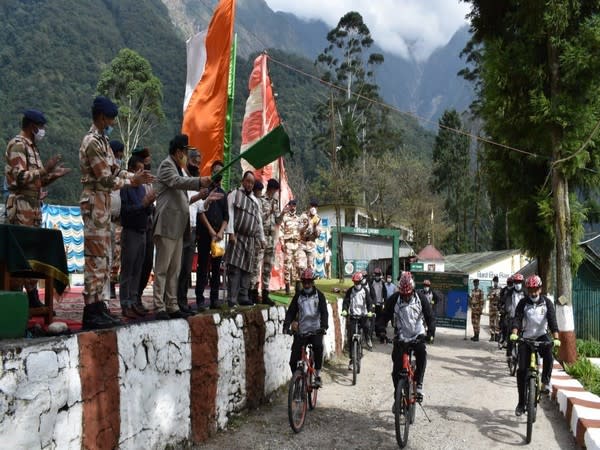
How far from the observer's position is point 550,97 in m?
14.1

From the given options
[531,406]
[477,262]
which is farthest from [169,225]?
[477,262]

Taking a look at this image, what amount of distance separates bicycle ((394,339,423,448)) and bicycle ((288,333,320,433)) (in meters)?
1.23

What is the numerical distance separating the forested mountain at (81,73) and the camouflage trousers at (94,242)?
41949mm

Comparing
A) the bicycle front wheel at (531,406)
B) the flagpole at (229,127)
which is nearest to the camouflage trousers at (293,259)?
the flagpole at (229,127)

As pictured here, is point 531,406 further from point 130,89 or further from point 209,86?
point 130,89

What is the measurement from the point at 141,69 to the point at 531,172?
30845mm

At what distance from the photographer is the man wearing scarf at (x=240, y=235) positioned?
27.0ft

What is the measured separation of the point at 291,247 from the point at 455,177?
52.5 m

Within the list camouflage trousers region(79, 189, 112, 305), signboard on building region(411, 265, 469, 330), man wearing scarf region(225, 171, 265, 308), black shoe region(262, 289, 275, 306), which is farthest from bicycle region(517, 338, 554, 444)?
signboard on building region(411, 265, 469, 330)

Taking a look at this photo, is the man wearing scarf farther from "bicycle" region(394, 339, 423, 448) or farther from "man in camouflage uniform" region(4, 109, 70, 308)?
"man in camouflage uniform" region(4, 109, 70, 308)

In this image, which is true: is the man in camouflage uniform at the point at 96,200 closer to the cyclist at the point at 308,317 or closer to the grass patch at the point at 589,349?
the cyclist at the point at 308,317

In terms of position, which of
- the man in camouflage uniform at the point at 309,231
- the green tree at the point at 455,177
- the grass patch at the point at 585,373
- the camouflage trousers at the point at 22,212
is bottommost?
the grass patch at the point at 585,373

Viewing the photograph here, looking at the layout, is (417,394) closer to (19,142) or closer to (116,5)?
(19,142)

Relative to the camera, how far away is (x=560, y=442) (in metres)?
7.69
